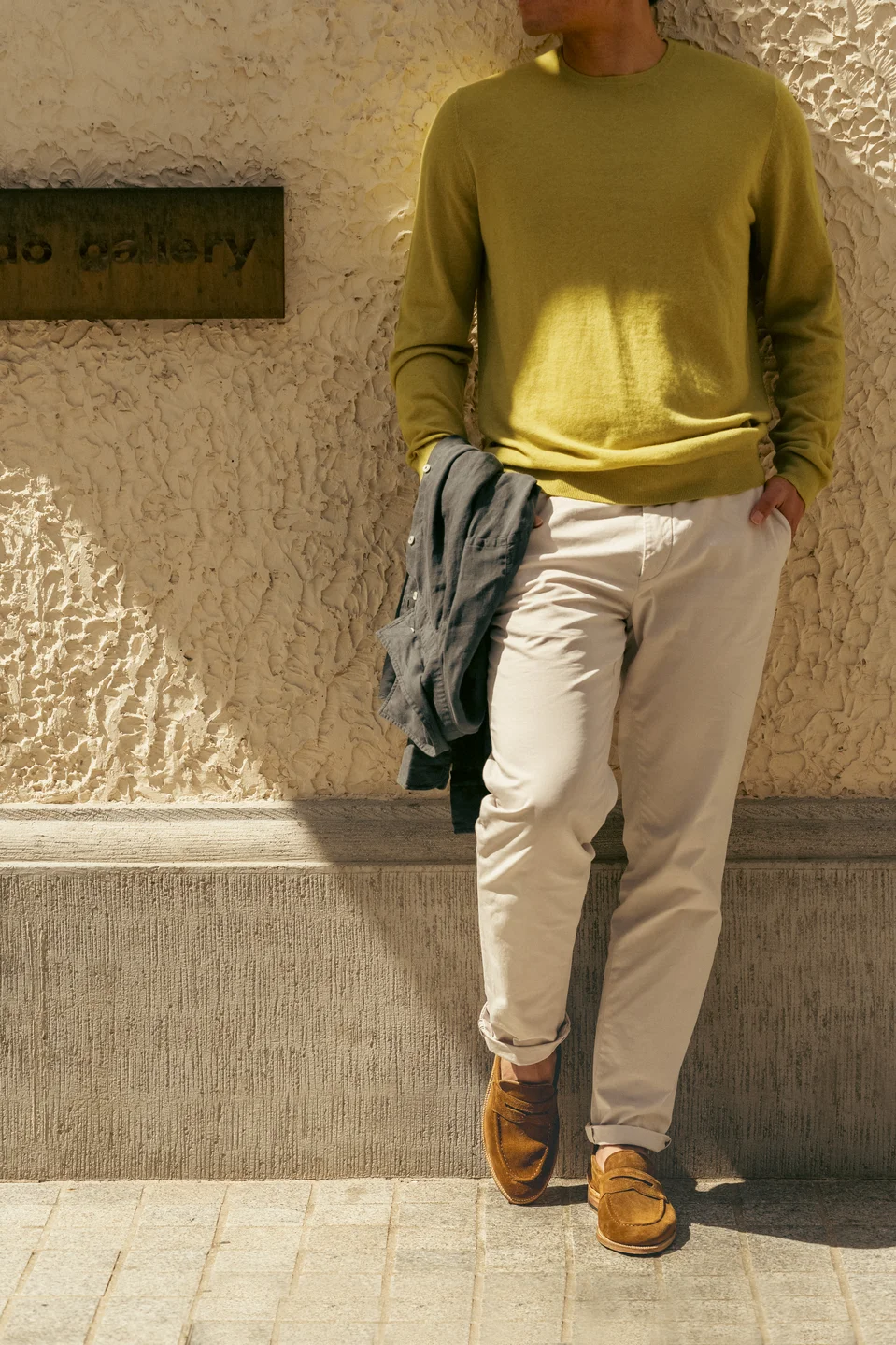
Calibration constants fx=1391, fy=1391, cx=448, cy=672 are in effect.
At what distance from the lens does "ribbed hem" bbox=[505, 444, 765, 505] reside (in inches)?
98.7

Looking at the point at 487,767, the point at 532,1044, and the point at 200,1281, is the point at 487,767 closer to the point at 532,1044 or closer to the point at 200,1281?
the point at 532,1044

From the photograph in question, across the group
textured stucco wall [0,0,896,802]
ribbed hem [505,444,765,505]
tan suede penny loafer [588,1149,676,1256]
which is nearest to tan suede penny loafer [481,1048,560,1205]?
tan suede penny loafer [588,1149,676,1256]

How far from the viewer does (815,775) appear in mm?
2992

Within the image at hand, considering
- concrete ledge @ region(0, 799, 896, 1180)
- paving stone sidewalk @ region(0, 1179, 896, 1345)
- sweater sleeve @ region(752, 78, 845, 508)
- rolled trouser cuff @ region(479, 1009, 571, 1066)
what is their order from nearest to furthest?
paving stone sidewalk @ region(0, 1179, 896, 1345) → sweater sleeve @ region(752, 78, 845, 508) → rolled trouser cuff @ region(479, 1009, 571, 1066) → concrete ledge @ region(0, 799, 896, 1180)

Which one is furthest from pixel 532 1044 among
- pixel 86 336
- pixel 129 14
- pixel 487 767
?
pixel 129 14

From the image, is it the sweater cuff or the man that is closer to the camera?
the man

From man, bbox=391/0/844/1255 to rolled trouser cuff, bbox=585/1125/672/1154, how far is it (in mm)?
11

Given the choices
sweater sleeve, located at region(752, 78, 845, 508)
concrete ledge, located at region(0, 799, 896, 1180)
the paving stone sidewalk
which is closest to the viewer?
the paving stone sidewalk

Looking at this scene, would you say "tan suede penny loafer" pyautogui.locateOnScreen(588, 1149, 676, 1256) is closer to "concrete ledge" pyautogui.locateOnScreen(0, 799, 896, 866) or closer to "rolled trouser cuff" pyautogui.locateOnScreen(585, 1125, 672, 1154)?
"rolled trouser cuff" pyautogui.locateOnScreen(585, 1125, 672, 1154)

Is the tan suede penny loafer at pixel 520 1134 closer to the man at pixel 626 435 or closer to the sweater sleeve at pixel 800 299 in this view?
the man at pixel 626 435

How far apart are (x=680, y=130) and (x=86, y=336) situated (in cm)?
124

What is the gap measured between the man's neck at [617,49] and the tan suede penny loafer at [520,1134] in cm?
193

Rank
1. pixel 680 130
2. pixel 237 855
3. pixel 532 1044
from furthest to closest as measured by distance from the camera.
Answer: pixel 237 855
pixel 532 1044
pixel 680 130

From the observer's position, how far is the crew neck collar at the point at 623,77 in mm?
2553
